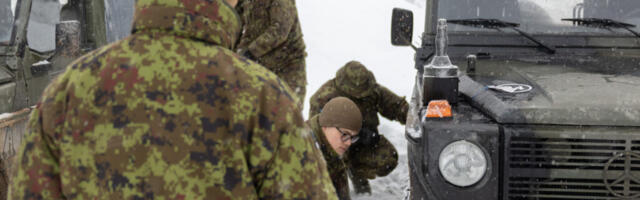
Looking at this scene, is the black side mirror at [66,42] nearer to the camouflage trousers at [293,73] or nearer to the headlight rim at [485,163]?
the camouflage trousers at [293,73]

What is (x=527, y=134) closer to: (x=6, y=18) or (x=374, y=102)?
(x=374, y=102)

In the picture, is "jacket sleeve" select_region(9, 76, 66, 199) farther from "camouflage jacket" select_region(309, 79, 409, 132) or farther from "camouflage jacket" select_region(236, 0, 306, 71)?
"camouflage jacket" select_region(309, 79, 409, 132)

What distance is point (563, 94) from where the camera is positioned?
7.41ft

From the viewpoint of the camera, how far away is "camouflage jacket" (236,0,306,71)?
406cm

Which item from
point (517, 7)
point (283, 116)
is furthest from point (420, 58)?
point (283, 116)

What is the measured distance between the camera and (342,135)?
328cm

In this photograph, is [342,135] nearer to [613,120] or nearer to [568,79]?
[568,79]

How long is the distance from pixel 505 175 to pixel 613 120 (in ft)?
1.26

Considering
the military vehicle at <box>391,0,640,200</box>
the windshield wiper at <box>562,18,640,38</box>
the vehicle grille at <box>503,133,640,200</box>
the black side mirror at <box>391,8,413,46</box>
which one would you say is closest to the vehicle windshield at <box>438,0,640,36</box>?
the windshield wiper at <box>562,18,640,38</box>

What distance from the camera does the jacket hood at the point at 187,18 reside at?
122 centimetres

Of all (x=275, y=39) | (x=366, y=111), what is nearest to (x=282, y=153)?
(x=275, y=39)

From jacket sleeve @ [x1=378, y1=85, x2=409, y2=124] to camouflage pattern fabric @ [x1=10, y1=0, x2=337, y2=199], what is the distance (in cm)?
334

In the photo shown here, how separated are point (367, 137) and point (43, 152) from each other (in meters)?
3.16

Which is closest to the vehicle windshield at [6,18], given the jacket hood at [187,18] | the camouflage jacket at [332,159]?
the camouflage jacket at [332,159]
